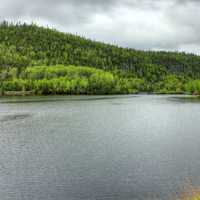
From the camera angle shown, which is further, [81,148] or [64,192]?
[81,148]

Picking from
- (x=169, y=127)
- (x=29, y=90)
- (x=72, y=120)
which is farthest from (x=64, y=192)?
(x=29, y=90)

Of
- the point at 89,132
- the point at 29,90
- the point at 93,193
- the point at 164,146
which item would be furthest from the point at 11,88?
the point at 93,193

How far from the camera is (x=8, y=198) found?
22750 millimetres

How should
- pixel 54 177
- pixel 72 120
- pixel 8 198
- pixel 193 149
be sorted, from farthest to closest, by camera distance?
pixel 72 120
pixel 193 149
pixel 54 177
pixel 8 198

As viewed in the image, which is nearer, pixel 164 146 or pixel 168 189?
pixel 168 189

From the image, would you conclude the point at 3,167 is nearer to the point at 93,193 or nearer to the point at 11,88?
the point at 93,193

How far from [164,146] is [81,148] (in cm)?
1028

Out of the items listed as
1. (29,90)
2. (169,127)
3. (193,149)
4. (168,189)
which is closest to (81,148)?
(193,149)

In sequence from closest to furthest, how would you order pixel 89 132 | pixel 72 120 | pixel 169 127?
1. pixel 89 132
2. pixel 169 127
3. pixel 72 120

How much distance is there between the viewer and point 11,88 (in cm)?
19675

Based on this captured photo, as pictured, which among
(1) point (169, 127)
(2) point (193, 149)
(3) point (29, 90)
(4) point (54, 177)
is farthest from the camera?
(3) point (29, 90)

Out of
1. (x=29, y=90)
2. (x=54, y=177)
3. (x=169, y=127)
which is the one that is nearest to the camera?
(x=54, y=177)

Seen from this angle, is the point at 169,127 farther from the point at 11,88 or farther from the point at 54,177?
the point at 11,88

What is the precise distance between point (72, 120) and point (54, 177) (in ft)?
132
